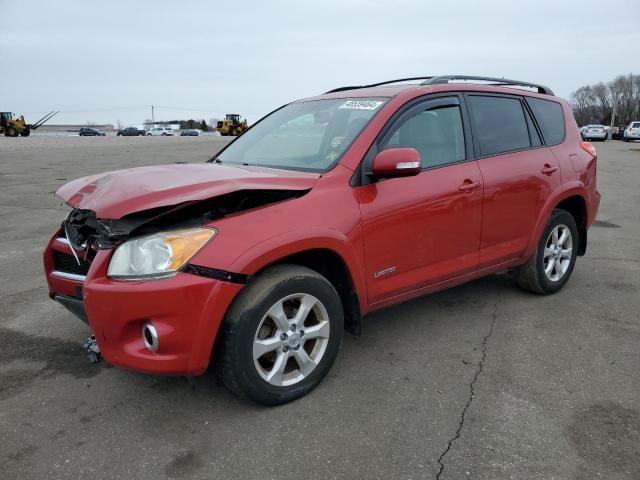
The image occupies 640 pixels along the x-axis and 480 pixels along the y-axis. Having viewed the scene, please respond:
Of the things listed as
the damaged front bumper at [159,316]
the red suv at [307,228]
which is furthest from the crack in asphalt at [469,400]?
the damaged front bumper at [159,316]

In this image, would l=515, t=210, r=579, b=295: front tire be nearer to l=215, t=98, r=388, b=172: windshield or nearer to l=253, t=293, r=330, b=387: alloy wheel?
l=215, t=98, r=388, b=172: windshield

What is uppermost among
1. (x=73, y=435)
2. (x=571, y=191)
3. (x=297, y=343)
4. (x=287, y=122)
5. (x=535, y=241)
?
(x=287, y=122)

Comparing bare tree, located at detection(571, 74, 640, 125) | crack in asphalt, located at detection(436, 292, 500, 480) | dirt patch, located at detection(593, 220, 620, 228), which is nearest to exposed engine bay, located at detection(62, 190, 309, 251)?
crack in asphalt, located at detection(436, 292, 500, 480)

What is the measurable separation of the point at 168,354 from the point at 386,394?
1233 millimetres

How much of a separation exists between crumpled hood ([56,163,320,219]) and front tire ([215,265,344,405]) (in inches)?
18.7

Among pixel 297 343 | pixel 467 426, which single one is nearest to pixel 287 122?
pixel 297 343

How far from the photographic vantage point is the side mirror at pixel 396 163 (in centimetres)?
293

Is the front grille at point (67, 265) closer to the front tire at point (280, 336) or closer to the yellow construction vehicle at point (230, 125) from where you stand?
the front tire at point (280, 336)

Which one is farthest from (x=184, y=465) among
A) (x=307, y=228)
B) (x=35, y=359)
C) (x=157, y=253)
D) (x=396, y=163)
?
(x=396, y=163)

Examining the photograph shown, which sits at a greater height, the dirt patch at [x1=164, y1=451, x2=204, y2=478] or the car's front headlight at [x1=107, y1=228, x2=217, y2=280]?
the car's front headlight at [x1=107, y1=228, x2=217, y2=280]

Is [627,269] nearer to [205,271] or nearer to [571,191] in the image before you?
[571,191]

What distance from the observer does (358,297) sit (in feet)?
10.1

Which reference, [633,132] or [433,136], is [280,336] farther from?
[633,132]

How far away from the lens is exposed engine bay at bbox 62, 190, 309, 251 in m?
2.56
